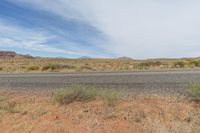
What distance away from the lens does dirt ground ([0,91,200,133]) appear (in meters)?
6.28

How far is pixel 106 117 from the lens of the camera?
22.8 feet

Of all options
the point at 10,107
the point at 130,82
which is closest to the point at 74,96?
the point at 10,107

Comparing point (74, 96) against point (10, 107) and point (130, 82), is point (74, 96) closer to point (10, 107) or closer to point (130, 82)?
point (10, 107)

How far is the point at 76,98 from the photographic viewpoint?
887 centimetres

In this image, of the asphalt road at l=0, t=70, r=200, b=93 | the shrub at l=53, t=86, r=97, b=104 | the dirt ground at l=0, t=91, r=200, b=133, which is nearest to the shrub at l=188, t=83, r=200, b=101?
the dirt ground at l=0, t=91, r=200, b=133

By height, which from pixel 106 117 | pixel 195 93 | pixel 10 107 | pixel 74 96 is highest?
pixel 195 93

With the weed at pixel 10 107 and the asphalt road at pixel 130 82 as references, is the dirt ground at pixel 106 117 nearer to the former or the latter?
the weed at pixel 10 107

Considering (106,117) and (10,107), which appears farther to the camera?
(10,107)

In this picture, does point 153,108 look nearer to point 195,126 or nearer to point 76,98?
point 195,126

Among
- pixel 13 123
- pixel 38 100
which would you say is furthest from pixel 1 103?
pixel 13 123

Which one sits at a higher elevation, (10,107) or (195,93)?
(195,93)

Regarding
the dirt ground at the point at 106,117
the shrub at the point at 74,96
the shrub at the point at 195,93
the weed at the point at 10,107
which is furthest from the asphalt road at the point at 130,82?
the weed at the point at 10,107

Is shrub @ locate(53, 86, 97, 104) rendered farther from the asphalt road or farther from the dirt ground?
the asphalt road

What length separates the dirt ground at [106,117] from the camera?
6.28m
